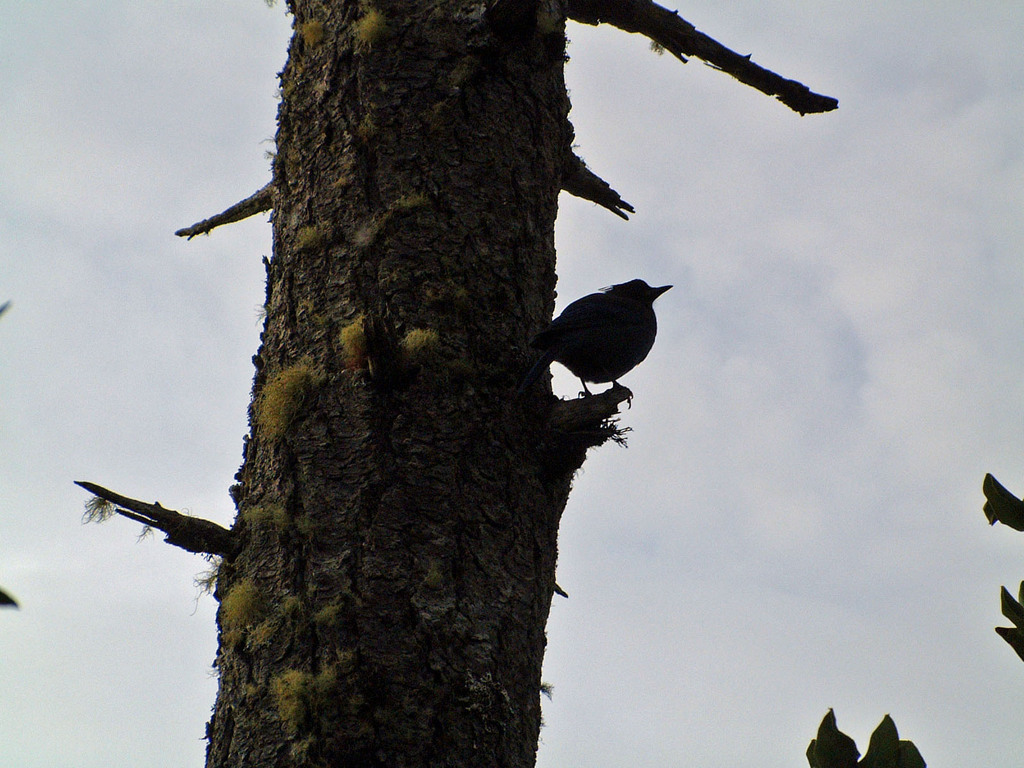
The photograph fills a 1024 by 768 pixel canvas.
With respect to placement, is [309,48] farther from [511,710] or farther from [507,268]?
[511,710]

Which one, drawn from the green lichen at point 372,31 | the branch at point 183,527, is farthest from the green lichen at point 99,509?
the green lichen at point 372,31

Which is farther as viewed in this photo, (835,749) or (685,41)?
(685,41)

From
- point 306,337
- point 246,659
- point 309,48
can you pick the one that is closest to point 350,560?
Result: point 246,659

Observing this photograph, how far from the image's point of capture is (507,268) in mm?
3125

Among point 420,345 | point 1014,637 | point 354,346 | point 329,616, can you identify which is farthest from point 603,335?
point 1014,637

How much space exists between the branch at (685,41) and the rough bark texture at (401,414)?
413mm

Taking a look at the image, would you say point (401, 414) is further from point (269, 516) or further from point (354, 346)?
point (269, 516)

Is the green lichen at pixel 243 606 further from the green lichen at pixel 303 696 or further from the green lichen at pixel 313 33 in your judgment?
the green lichen at pixel 313 33

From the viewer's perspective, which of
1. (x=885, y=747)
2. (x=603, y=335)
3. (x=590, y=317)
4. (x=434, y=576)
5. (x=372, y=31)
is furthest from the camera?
(x=603, y=335)

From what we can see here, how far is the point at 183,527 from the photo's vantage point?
2.67m

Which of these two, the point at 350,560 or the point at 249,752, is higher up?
the point at 350,560

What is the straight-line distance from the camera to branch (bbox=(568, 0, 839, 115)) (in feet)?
→ 12.7

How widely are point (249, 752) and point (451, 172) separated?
6.10 feet

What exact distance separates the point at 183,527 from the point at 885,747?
1.88 meters
